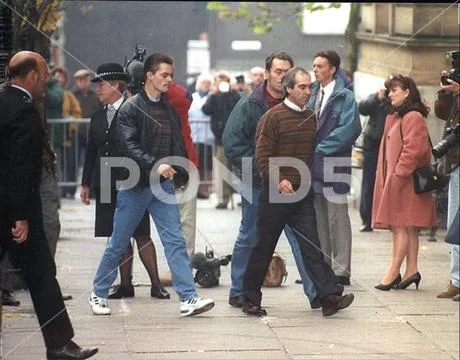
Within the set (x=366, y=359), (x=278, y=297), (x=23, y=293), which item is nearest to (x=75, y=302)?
(x=23, y=293)

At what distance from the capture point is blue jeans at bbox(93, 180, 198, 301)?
32.5 feet

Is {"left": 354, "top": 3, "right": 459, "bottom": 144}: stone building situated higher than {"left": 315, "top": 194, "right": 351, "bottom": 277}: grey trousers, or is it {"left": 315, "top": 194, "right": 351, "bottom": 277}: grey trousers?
{"left": 354, "top": 3, "right": 459, "bottom": 144}: stone building

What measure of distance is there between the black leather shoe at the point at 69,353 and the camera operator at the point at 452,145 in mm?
3448

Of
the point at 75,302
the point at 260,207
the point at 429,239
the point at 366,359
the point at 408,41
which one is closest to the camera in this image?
the point at 366,359

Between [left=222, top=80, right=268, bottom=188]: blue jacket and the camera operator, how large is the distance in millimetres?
1385

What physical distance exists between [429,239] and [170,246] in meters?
4.43

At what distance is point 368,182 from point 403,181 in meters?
4.09

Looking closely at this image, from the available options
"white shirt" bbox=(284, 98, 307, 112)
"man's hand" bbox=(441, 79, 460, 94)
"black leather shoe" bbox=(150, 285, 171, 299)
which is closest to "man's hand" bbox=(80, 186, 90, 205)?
"black leather shoe" bbox=(150, 285, 171, 299)

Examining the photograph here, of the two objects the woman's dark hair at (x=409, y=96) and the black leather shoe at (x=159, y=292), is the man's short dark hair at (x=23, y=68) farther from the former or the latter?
the woman's dark hair at (x=409, y=96)

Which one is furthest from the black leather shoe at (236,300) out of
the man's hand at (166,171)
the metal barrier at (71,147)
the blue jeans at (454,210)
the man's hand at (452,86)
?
the metal barrier at (71,147)

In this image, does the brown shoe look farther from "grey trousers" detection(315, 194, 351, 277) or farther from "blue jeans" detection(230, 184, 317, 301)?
"blue jeans" detection(230, 184, 317, 301)

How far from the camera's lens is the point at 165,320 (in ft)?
31.9

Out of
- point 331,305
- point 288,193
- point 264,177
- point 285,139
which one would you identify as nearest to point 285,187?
point 288,193

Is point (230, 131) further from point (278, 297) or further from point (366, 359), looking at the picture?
point (366, 359)
